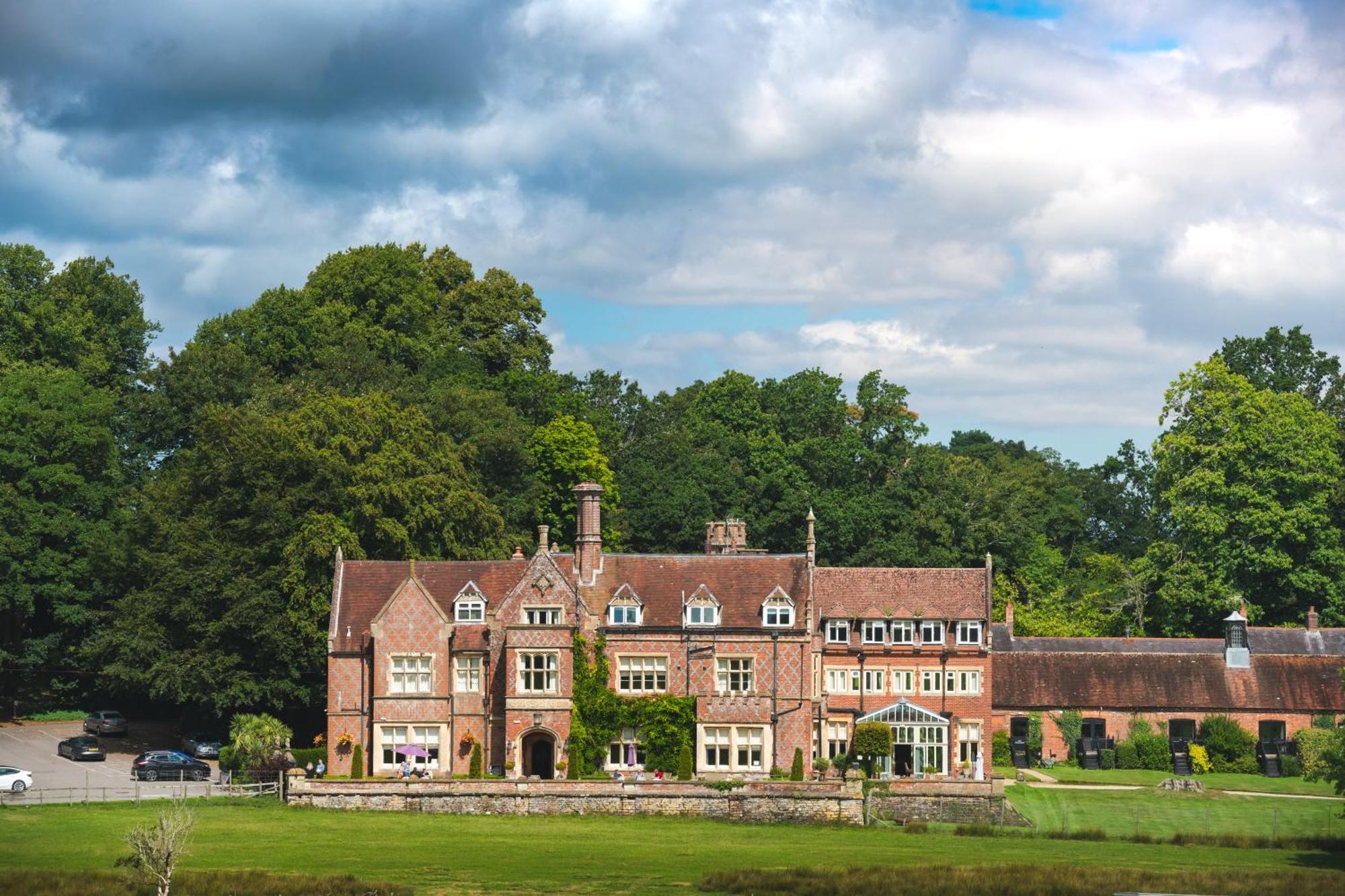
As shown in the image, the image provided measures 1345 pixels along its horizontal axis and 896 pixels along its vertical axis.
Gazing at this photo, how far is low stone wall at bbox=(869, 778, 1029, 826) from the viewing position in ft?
208

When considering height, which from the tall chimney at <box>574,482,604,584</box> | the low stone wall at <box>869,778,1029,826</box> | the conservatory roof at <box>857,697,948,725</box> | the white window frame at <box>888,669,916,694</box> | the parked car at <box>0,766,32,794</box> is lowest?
the low stone wall at <box>869,778,1029,826</box>

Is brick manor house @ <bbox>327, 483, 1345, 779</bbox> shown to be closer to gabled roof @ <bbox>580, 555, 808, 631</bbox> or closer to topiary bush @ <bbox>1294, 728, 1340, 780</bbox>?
gabled roof @ <bbox>580, 555, 808, 631</bbox>

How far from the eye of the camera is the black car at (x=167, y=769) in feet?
225

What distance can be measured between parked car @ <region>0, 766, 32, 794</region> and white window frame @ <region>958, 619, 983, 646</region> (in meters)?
33.9

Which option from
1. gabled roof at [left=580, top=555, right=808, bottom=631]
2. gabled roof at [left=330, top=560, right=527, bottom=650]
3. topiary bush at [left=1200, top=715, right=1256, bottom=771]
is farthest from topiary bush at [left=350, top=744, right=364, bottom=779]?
topiary bush at [left=1200, top=715, right=1256, bottom=771]

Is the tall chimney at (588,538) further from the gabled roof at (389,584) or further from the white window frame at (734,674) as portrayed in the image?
the white window frame at (734,674)

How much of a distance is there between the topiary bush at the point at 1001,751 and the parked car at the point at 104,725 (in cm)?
3470

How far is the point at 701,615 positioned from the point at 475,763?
9262 millimetres

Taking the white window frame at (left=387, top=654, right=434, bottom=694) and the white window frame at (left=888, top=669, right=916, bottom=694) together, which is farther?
the white window frame at (left=888, top=669, right=916, bottom=694)

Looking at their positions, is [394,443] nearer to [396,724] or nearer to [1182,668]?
[396,724]

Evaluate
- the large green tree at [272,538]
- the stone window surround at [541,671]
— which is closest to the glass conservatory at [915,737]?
the stone window surround at [541,671]

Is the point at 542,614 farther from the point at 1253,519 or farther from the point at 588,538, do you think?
the point at 1253,519

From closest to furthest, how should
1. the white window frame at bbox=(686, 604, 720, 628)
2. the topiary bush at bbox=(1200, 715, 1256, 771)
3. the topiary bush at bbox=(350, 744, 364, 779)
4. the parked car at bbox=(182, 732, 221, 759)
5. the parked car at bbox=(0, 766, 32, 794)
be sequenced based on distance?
the parked car at bbox=(0, 766, 32, 794)
the topiary bush at bbox=(350, 744, 364, 779)
the white window frame at bbox=(686, 604, 720, 628)
the parked car at bbox=(182, 732, 221, 759)
the topiary bush at bbox=(1200, 715, 1256, 771)

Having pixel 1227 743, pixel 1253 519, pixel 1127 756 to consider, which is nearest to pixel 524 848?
pixel 1127 756
